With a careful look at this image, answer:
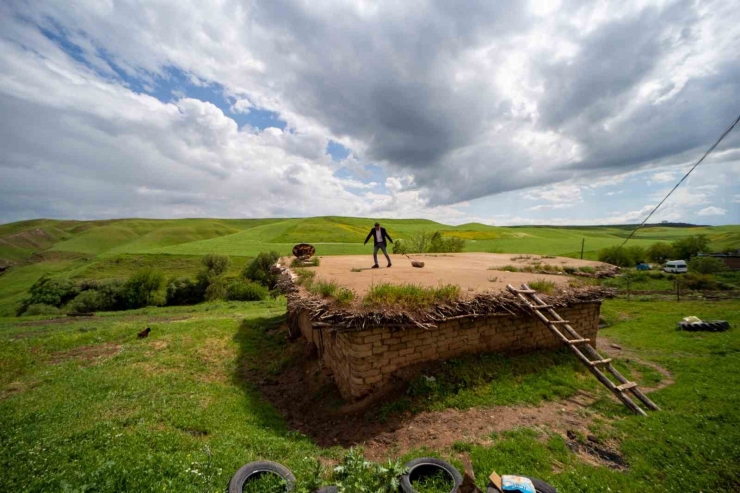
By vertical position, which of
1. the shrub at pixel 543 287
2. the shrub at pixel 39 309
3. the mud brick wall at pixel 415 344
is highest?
the shrub at pixel 543 287

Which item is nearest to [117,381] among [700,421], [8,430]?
[8,430]

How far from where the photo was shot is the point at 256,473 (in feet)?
15.6

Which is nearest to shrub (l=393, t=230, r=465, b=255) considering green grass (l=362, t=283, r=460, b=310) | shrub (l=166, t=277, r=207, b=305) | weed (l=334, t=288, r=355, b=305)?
shrub (l=166, t=277, r=207, b=305)

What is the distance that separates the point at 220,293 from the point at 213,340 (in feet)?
95.6

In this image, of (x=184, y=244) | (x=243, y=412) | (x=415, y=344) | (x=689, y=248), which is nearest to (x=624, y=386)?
(x=415, y=344)

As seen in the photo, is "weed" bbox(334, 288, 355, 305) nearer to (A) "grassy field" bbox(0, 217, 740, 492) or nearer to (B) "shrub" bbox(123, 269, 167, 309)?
(A) "grassy field" bbox(0, 217, 740, 492)

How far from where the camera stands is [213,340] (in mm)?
12875

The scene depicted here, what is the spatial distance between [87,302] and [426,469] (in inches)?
1947

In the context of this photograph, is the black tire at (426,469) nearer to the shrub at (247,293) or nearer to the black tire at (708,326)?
the black tire at (708,326)

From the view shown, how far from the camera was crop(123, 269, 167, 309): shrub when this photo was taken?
38475mm

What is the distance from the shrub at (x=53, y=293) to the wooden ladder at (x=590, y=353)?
182 feet

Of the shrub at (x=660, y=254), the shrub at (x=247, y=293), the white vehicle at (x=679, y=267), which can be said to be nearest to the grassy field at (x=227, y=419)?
the shrub at (x=247, y=293)

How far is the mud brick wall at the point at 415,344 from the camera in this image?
7.06 meters

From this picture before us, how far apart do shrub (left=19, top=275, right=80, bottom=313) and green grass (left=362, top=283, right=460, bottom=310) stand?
173 ft
